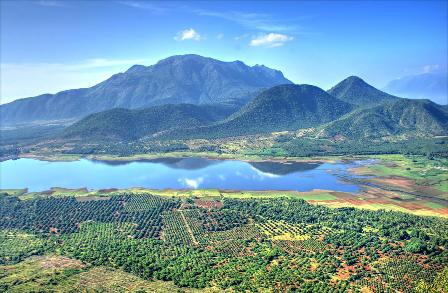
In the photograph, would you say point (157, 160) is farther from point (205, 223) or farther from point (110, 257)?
point (110, 257)

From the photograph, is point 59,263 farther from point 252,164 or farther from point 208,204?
point 252,164

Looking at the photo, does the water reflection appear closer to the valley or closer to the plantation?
the valley

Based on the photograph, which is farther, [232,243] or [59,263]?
[232,243]

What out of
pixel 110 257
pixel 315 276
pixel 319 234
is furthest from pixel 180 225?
pixel 315 276

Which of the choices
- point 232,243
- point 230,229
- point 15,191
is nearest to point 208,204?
point 230,229

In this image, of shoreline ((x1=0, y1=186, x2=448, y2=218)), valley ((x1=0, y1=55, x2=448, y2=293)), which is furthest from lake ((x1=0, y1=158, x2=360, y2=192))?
shoreline ((x1=0, y1=186, x2=448, y2=218))
